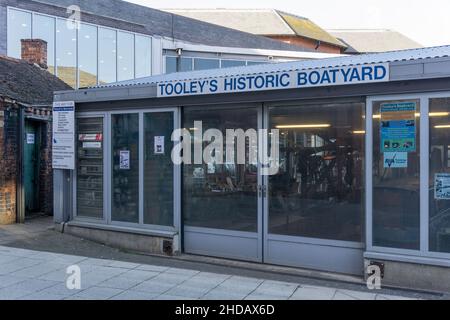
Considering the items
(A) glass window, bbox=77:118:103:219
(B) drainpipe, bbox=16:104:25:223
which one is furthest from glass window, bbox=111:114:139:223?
(B) drainpipe, bbox=16:104:25:223

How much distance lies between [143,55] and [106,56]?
2657mm

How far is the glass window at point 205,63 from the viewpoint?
2702 centimetres

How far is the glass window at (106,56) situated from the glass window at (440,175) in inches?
689

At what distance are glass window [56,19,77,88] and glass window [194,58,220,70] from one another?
7.82 metres

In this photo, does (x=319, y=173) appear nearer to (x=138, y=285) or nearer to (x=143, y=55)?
(x=138, y=285)

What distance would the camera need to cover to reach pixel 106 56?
22.1m

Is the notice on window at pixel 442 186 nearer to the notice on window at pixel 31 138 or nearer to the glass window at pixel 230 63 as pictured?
the notice on window at pixel 31 138

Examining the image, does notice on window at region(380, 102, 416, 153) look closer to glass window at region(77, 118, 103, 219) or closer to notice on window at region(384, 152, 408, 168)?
notice on window at region(384, 152, 408, 168)

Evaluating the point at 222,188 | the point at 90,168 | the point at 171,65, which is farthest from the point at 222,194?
the point at 171,65

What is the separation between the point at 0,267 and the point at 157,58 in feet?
63.3

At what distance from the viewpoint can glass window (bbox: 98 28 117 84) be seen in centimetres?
2166

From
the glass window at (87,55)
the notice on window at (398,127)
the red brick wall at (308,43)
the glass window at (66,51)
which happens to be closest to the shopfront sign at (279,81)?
the notice on window at (398,127)

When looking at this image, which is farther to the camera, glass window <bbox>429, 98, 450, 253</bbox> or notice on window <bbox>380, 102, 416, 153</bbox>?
notice on window <bbox>380, 102, 416, 153</bbox>
